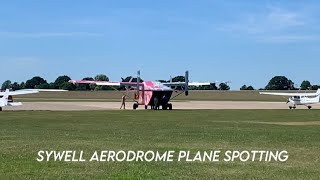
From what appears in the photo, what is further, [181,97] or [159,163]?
[181,97]

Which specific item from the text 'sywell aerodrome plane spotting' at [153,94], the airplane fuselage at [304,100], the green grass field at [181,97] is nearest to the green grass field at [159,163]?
the text 'sywell aerodrome plane spotting' at [153,94]

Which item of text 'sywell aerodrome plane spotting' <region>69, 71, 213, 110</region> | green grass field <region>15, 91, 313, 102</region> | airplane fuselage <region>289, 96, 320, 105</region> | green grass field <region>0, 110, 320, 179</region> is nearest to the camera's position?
green grass field <region>0, 110, 320, 179</region>

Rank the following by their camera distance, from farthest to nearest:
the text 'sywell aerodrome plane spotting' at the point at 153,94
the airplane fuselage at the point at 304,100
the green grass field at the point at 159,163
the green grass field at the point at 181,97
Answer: the green grass field at the point at 181,97 < the airplane fuselage at the point at 304,100 < the text 'sywell aerodrome plane spotting' at the point at 153,94 < the green grass field at the point at 159,163

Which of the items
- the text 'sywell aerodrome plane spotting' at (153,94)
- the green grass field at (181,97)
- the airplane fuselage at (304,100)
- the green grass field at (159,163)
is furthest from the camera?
the green grass field at (181,97)

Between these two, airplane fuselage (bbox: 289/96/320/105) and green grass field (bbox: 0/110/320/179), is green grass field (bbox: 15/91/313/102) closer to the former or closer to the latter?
airplane fuselage (bbox: 289/96/320/105)

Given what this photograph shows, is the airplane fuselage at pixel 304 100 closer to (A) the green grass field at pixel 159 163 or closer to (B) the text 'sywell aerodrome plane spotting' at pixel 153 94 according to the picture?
(B) the text 'sywell aerodrome plane spotting' at pixel 153 94

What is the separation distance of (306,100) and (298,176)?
6243cm

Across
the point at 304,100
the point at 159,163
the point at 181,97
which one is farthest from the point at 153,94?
the point at 181,97

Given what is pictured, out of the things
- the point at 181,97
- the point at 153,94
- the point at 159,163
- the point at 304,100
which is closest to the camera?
the point at 159,163

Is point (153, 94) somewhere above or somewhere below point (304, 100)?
above

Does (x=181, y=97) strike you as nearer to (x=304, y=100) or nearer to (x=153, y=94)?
(x=304, y=100)

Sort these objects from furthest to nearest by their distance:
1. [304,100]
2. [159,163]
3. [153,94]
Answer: [304,100] → [153,94] → [159,163]

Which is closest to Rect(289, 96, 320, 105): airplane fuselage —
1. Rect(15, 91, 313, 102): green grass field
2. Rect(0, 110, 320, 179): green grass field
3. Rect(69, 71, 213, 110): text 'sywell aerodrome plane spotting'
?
Rect(69, 71, 213, 110): text 'sywell aerodrome plane spotting'

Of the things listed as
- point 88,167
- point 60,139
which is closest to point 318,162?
point 88,167
